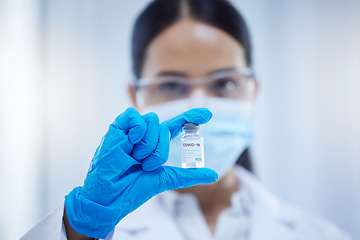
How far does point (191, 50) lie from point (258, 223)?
748mm

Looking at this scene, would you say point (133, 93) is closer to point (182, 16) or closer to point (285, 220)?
point (182, 16)

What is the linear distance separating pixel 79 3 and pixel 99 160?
4.05 feet

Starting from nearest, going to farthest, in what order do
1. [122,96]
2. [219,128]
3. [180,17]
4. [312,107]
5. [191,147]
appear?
[191,147] < [219,128] < [180,17] < [122,96] < [312,107]

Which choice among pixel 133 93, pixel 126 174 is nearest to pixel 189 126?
pixel 126 174

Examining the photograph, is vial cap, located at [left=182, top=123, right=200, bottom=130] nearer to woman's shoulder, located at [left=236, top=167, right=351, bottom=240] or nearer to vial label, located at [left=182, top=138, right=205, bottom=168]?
vial label, located at [left=182, top=138, right=205, bottom=168]

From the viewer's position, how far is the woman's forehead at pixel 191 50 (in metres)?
1.20

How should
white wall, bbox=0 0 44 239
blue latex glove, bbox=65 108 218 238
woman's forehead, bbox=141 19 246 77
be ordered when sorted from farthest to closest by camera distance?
white wall, bbox=0 0 44 239 < woman's forehead, bbox=141 19 246 77 < blue latex glove, bbox=65 108 218 238

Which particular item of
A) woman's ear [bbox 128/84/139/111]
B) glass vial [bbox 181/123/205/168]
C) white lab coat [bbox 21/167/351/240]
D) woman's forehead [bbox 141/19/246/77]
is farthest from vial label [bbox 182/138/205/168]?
woman's ear [bbox 128/84/139/111]

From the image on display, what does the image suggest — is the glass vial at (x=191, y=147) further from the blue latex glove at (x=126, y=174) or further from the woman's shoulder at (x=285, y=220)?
the woman's shoulder at (x=285, y=220)

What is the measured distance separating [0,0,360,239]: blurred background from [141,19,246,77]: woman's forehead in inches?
14.6

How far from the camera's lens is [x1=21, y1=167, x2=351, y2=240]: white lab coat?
1090mm

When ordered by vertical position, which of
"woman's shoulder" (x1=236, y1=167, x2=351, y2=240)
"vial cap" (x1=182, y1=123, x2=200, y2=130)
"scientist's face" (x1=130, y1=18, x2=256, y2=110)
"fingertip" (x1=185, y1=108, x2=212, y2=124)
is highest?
"scientist's face" (x1=130, y1=18, x2=256, y2=110)

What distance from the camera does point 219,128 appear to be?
1.15 m

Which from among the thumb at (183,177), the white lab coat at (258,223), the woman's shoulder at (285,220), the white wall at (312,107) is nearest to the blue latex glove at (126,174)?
the thumb at (183,177)
